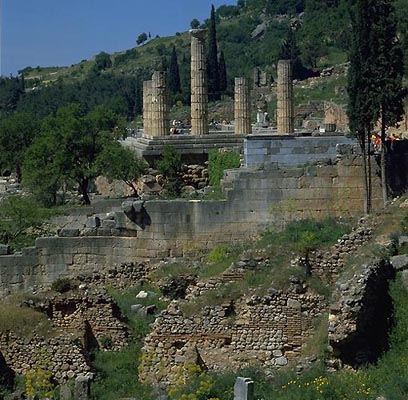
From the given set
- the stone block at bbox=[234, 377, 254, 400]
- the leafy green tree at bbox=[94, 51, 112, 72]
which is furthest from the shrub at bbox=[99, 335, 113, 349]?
the leafy green tree at bbox=[94, 51, 112, 72]

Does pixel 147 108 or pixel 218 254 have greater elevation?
pixel 147 108

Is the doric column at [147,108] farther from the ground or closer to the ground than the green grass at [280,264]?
farther from the ground

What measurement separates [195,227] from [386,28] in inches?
201

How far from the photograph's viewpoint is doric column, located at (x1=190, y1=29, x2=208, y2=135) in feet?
119

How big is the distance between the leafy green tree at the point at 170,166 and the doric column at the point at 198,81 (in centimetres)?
359

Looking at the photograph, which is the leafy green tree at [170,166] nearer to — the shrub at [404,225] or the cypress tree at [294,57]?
the shrub at [404,225]

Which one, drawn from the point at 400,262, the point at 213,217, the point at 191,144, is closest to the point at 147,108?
the point at 191,144

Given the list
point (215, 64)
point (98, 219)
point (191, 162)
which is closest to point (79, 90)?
point (215, 64)

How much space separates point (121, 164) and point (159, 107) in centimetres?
454

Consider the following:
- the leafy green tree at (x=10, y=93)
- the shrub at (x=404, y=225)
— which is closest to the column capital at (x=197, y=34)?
the shrub at (x=404, y=225)

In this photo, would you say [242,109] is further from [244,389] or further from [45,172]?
[244,389]

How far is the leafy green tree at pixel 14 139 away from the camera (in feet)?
190

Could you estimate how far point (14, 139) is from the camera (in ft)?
198

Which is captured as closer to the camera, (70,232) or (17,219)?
(70,232)
